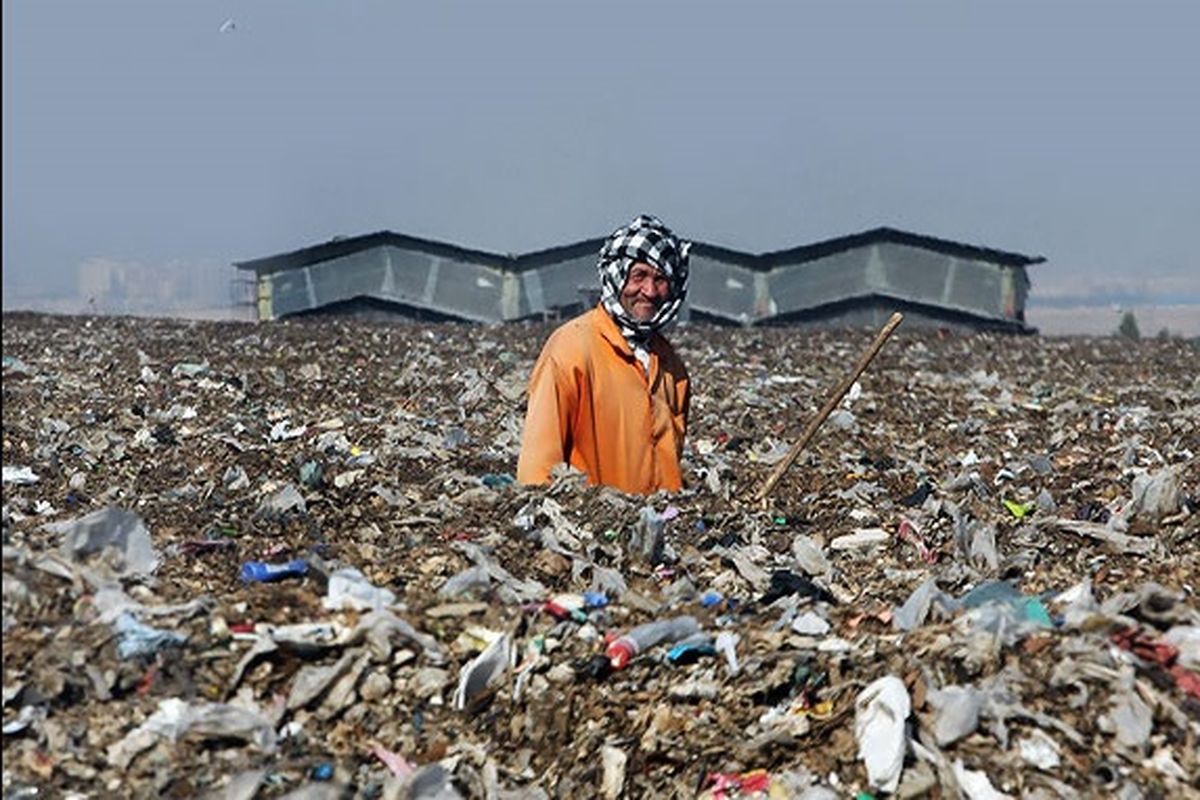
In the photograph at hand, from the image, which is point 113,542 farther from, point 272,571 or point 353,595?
point 353,595

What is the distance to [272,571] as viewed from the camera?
4.78m

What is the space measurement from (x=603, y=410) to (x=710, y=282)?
3021 centimetres

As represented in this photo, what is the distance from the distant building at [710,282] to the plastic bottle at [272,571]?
1209 inches

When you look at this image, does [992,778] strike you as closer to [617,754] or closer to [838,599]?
[617,754]

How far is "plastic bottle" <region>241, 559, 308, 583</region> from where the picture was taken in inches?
188

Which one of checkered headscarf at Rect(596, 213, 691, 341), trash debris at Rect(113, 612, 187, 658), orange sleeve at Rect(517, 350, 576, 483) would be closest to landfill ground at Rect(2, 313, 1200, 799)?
trash debris at Rect(113, 612, 187, 658)

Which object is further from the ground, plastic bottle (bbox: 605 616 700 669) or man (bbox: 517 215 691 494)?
man (bbox: 517 215 691 494)

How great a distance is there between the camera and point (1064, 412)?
44.9 feet

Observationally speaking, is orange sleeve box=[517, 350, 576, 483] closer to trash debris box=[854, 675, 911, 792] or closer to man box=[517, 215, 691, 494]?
man box=[517, 215, 691, 494]

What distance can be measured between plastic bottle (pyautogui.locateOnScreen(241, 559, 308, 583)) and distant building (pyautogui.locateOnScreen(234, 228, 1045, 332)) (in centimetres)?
3070

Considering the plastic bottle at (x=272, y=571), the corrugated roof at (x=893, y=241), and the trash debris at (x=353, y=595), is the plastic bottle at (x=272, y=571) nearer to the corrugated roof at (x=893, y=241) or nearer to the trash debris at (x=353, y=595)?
the trash debris at (x=353, y=595)

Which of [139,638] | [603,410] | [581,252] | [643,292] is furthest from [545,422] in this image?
[581,252]

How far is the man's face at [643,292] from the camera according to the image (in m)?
6.18

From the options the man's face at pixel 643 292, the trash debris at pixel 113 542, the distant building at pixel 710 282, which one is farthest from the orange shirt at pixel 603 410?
the distant building at pixel 710 282
